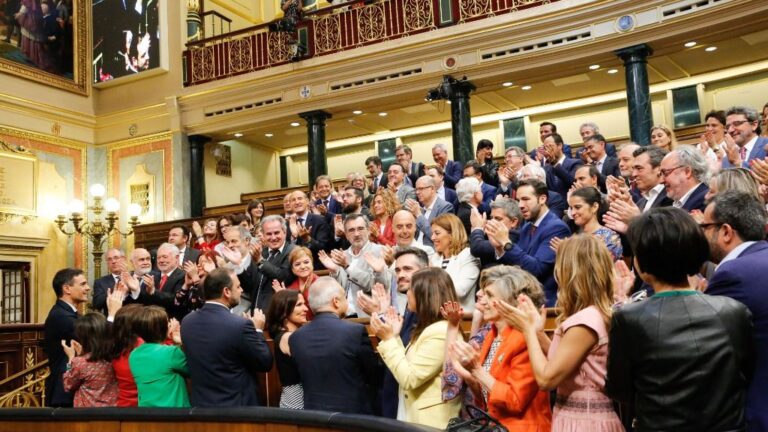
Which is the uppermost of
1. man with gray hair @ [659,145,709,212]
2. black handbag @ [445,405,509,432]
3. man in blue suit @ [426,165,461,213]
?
man in blue suit @ [426,165,461,213]

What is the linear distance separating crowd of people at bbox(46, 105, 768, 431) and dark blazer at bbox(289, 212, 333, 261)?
2.64ft

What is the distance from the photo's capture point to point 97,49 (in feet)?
41.4

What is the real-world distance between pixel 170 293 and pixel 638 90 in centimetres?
619

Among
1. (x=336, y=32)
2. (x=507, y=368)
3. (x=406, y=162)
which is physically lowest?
(x=507, y=368)

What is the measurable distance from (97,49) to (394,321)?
11.6 m

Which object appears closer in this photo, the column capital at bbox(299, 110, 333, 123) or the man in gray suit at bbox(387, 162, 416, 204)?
the man in gray suit at bbox(387, 162, 416, 204)

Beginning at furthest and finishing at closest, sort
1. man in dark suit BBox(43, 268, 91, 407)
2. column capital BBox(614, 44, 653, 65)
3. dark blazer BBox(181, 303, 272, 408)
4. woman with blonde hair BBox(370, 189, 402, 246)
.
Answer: column capital BBox(614, 44, 653, 65), woman with blonde hair BBox(370, 189, 402, 246), man in dark suit BBox(43, 268, 91, 407), dark blazer BBox(181, 303, 272, 408)

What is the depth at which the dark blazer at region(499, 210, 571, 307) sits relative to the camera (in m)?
3.44

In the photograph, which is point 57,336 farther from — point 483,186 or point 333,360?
point 483,186

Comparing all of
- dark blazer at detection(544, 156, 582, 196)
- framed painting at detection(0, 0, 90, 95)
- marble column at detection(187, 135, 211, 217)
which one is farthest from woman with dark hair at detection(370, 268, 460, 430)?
framed painting at detection(0, 0, 90, 95)

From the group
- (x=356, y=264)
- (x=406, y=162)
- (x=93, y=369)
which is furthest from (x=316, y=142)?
(x=93, y=369)

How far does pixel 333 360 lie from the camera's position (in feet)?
8.94

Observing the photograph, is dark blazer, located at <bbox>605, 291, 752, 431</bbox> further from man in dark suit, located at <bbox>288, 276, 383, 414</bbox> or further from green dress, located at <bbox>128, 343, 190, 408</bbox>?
green dress, located at <bbox>128, 343, 190, 408</bbox>

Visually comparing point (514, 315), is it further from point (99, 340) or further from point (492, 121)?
point (492, 121)
